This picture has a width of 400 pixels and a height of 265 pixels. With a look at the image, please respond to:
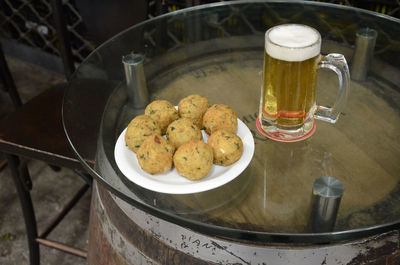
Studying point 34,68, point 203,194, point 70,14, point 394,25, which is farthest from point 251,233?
point 34,68

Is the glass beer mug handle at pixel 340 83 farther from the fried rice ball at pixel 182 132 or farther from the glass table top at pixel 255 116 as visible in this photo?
the fried rice ball at pixel 182 132

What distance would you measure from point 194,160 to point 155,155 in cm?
8

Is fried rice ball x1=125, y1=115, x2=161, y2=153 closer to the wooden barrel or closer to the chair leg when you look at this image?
the wooden barrel

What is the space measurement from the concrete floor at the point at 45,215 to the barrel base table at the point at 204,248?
3.57 feet

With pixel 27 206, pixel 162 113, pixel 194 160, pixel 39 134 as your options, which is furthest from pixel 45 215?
pixel 194 160

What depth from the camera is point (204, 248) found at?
83 centimetres

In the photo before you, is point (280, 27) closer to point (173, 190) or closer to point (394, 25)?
point (173, 190)

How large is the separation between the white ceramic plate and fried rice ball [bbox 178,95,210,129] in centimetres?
13

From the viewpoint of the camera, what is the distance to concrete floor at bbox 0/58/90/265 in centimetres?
Answer: 194

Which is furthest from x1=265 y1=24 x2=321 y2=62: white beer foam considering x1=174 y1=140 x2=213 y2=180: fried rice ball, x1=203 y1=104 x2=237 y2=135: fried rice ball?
x1=174 y1=140 x2=213 y2=180: fried rice ball

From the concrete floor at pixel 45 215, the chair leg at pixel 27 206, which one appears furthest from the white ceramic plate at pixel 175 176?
the concrete floor at pixel 45 215

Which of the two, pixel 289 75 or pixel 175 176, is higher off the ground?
pixel 289 75

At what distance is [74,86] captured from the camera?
3.93ft

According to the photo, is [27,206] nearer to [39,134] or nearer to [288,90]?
[39,134]
